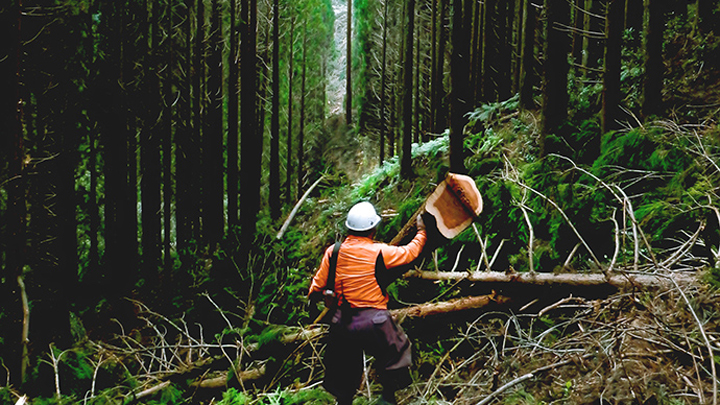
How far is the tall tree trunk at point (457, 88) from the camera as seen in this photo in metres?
8.37

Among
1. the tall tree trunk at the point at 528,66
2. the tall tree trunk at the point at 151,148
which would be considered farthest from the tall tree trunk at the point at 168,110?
the tall tree trunk at the point at 528,66

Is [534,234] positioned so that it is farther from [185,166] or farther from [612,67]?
[185,166]

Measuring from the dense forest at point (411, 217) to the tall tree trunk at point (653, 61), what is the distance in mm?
31

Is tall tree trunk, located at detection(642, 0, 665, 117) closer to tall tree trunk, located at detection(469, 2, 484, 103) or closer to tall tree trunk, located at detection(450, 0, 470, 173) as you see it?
tall tree trunk, located at detection(450, 0, 470, 173)

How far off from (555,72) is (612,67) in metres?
0.83

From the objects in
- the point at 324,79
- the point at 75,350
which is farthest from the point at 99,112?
the point at 324,79

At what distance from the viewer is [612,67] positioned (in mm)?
7555

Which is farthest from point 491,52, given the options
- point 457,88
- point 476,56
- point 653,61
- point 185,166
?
point 185,166

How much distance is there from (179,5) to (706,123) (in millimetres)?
14717

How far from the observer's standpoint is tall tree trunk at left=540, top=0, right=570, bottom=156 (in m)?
7.66

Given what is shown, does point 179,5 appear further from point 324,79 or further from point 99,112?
point 324,79

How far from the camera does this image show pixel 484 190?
7395mm

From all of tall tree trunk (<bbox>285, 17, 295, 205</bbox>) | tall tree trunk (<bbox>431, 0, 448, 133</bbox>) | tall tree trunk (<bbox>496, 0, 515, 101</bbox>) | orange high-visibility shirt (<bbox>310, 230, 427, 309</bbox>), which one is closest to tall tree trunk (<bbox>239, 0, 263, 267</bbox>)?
tall tree trunk (<bbox>431, 0, 448, 133</bbox>)

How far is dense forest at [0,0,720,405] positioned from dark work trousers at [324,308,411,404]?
0.77 m
